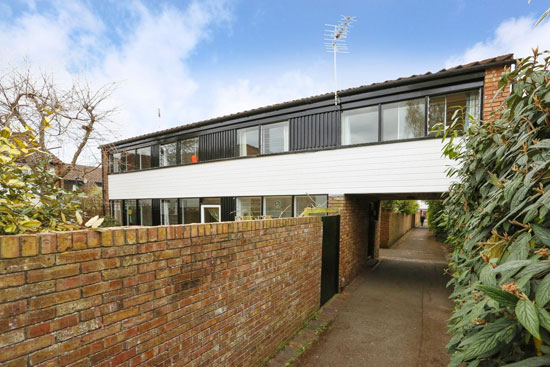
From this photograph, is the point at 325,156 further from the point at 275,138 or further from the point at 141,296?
the point at 141,296

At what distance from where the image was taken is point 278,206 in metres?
8.00

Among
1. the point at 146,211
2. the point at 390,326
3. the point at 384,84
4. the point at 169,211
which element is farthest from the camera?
the point at 146,211

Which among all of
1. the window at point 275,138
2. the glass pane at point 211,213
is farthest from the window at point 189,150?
the window at point 275,138

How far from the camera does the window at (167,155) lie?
10523 millimetres

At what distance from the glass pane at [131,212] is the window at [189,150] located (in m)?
4.10

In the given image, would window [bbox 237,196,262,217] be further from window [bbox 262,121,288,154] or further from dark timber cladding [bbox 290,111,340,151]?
dark timber cladding [bbox 290,111,340,151]

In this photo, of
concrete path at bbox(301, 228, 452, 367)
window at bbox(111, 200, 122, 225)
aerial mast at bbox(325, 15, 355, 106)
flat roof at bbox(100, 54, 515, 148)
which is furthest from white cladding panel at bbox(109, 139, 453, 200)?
window at bbox(111, 200, 122, 225)

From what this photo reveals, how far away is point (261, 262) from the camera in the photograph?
3.34 m

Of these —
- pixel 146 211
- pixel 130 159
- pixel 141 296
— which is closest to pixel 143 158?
pixel 130 159

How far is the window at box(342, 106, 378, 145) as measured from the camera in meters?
6.47

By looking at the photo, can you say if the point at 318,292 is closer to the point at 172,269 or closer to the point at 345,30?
the point at 172,269

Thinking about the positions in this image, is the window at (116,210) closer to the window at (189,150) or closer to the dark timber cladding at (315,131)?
the window at (189,150)

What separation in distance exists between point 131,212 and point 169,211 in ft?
9.58

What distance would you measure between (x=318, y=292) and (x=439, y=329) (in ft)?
7.99
